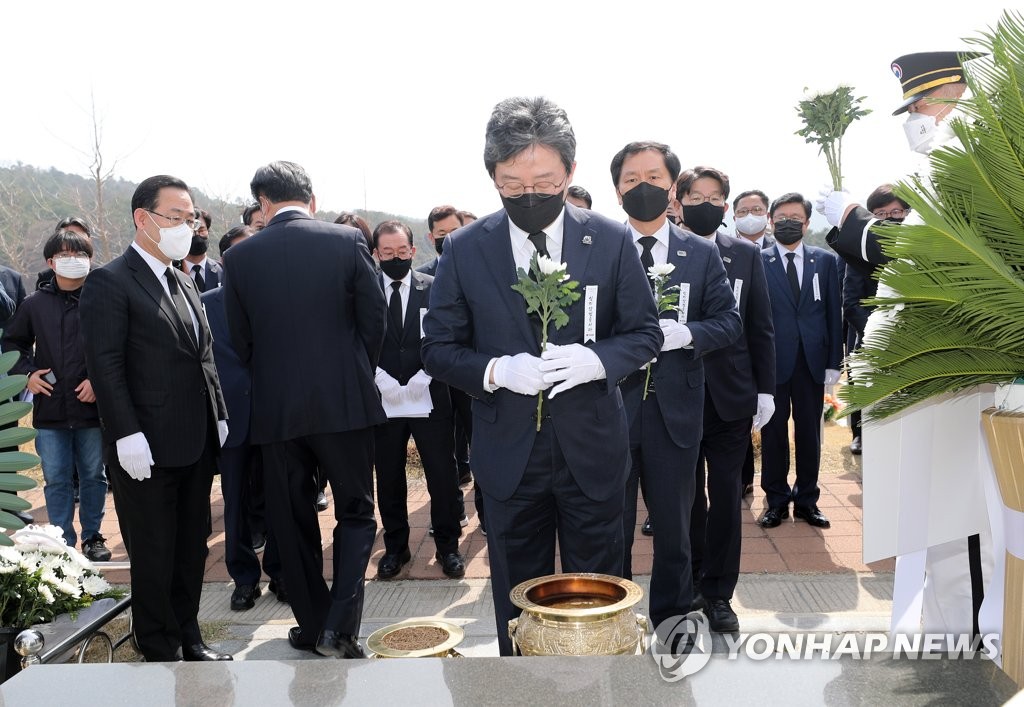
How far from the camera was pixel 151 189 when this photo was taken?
378cm

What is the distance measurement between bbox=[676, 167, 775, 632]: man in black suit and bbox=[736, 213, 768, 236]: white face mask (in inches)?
96.3

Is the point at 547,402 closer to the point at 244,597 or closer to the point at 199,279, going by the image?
the point at 244,597

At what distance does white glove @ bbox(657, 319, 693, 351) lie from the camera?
3.51m

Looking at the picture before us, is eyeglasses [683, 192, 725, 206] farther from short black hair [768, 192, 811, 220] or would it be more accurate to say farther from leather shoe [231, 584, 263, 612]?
leather shoe [231, 584, 263, 612]

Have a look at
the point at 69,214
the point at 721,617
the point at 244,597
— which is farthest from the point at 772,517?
the point at 69,214

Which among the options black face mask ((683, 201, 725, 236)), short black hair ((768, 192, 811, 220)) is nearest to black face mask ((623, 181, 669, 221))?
black face mask ((683, 201, 725, 236))

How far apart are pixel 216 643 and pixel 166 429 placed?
125 cm

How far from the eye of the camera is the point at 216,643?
4.15m

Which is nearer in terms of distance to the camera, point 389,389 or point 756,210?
point 389,389

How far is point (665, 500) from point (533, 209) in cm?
156

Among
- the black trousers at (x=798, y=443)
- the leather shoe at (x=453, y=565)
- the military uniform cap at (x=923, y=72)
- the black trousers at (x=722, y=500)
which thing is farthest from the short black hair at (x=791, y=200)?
the leather shoe at (x=453, y=565)

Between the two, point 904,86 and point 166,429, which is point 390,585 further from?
point 904,86

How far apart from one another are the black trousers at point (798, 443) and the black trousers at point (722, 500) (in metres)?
1.52

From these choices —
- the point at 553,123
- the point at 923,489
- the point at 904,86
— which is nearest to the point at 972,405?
the point at 923,489
